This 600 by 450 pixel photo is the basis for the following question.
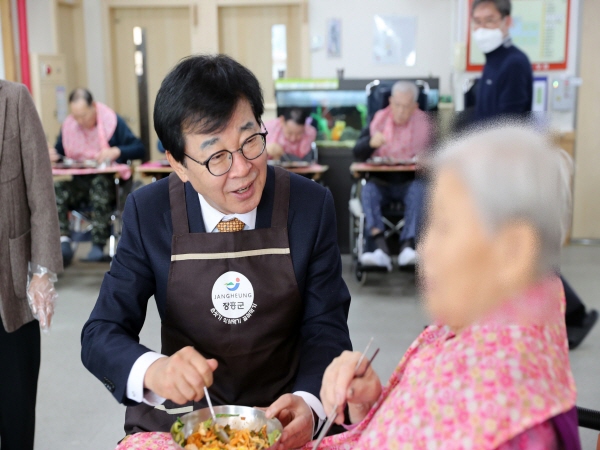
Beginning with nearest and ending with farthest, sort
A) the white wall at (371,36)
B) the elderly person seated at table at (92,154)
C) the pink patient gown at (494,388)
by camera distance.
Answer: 1. the pink patient gown at (494,388)
2. the elderly person seated at table at (92,154)
3. the white wall at (371,36)

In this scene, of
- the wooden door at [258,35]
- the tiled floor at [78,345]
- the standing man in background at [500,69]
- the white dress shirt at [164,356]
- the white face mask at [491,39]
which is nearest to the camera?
the white dress shirt at [164,356]

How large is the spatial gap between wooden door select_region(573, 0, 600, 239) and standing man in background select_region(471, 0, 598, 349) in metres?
2.68

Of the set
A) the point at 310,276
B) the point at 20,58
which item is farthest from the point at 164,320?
the point at 20,58

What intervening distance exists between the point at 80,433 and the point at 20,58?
4916mm

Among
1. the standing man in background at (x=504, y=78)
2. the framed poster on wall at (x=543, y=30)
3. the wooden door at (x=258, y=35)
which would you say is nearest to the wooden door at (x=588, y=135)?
the framed poster on wall at (x=543, y=30)

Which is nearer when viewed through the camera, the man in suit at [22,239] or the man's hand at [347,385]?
the man's hand at [347,385]

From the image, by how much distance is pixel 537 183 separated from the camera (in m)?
0.86

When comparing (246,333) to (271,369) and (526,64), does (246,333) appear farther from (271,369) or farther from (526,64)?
(526,64)

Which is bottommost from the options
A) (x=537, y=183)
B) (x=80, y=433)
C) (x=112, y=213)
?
(x=80, y=433)

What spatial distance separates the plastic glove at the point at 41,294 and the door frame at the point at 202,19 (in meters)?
5.59

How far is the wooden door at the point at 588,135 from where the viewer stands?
6.16 metres

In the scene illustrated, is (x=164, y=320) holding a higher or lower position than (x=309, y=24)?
lower

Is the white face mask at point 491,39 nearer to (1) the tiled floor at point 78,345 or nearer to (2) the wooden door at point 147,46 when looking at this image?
(1) the tiled floor at point 78,345

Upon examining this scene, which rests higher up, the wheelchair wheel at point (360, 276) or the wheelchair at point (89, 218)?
the wheelchair at point (89, 218)
